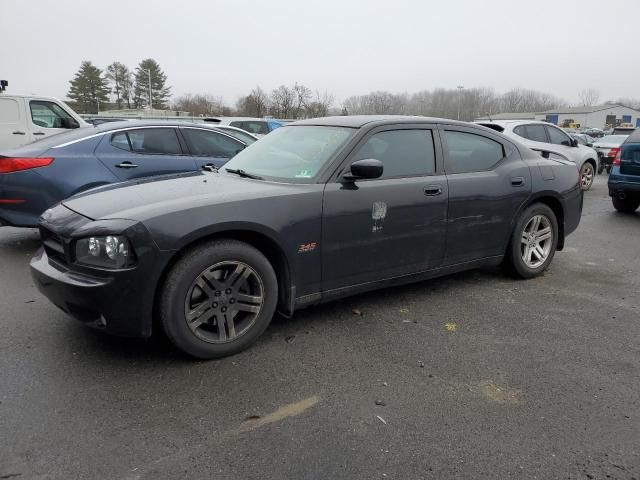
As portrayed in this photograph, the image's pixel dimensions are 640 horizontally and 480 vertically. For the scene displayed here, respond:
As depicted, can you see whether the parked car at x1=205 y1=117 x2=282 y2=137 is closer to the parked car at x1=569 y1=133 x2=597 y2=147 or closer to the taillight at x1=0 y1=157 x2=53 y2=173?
the parked car at x1=569 y1=133 x2=597 y2=147

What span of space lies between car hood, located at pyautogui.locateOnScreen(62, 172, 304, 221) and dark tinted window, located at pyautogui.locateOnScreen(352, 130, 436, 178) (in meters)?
0.76

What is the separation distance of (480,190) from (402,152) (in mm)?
844

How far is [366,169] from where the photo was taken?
3.59m

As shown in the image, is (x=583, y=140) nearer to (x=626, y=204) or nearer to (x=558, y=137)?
(x=558, y=137)

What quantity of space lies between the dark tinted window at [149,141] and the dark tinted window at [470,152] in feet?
11.7

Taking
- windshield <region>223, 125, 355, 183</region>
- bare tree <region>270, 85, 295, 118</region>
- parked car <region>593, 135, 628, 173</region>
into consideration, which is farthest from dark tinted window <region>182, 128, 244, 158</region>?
bare tree <region>270, 85, 295, 118</region>

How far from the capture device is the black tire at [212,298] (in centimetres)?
304

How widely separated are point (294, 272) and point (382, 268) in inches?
31.4

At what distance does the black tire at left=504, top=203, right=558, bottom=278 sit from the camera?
4.84 m

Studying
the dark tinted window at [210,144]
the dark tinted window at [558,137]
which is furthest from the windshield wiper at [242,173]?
the dark tinted window at [558,137]

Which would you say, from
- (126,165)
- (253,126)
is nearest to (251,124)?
(253,126)

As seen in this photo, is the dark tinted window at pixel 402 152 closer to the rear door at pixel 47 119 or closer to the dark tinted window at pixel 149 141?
the dark tinted window at pixel 149 141

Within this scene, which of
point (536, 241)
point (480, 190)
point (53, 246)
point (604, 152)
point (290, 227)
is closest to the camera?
point (53, 246)

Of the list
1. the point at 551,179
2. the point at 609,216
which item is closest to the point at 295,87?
the point at 609,216
